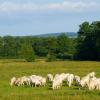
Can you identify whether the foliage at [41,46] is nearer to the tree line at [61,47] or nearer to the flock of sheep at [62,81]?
the tree line at [61,47]

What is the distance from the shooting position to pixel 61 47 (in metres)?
158

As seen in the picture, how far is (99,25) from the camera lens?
396ft

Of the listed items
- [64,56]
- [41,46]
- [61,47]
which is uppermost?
[61,47]

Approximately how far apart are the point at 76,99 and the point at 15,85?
13211mm

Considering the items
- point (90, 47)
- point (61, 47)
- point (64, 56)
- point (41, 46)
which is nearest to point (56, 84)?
point (90, 47)

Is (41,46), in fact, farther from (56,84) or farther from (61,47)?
(56,84)

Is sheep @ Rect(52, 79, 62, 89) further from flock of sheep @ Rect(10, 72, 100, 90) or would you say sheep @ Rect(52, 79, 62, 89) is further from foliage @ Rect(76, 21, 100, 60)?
foliage @ Rect(76, 21, 100, 60)

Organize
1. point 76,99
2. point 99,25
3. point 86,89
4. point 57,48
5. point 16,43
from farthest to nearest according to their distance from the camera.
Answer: point 16,43 → point 57,48 → point 99,25 → point 86,89 → point 76,99

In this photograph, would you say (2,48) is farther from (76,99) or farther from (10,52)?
(76,99)

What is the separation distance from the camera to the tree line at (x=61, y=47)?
11331 centimetres

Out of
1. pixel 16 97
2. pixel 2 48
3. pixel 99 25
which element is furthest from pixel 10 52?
pixel 16 97

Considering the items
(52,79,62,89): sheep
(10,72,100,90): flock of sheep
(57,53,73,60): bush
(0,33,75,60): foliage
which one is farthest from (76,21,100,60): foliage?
(52,79,62,89): sheep

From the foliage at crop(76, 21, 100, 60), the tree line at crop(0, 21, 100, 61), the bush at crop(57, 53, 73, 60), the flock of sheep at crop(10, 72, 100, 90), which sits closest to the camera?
the flock of sheep at crop(10, 72, 100, 90)

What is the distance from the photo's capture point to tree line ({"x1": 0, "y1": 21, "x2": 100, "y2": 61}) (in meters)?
113
